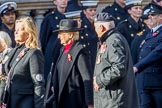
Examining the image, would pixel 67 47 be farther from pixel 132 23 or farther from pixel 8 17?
pixel 132 23

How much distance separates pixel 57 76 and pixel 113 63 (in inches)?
54.8

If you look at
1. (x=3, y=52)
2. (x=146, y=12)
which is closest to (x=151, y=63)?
(x=146, y=12)

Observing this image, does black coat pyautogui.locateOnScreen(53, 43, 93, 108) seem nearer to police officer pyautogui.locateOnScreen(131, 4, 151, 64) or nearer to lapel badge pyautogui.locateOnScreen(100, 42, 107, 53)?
lapel badge pyautogui.locateOnScreen(100, 42, 107, 53)

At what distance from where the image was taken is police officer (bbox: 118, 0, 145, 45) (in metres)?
13.8

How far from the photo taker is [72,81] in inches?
411

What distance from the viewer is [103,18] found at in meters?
9.77

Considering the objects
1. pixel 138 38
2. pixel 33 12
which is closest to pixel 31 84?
pixel 138 38

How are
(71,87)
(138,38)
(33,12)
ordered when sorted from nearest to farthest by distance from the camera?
(71,87)
(138,38)
(33,12)

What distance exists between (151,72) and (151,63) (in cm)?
23

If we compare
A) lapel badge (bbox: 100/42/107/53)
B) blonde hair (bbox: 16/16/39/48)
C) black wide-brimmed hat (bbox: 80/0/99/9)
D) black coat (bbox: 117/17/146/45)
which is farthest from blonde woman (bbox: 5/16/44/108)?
black wide-brimmed hat (bbox: 80/0/99/9)

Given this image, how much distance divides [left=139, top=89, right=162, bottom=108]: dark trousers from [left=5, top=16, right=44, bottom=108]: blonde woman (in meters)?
2.43

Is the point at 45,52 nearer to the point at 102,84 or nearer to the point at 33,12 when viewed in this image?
the point at 33,12

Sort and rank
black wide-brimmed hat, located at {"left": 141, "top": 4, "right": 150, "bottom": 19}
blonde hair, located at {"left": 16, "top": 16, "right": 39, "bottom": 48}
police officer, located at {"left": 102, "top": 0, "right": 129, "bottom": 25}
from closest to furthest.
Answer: blonde hair, located at {"left": 16, "top": 16, "right": 39, "bottom": 48}, black wide-brimmed hat, located at {"left": 141, "top": 4, "right": 150, "bottom": 19}, police officer, located at {"left": 102, "top": 0, "right": 129, "bottom": 25}

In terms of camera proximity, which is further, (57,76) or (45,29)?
(45,29)
